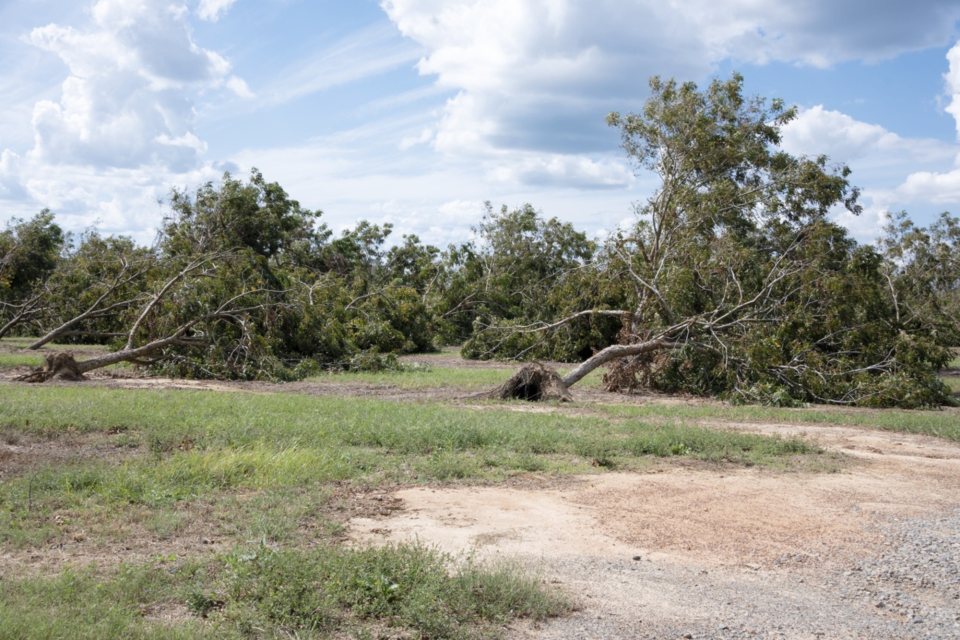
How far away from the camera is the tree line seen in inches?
583

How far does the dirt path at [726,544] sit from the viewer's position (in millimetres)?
4332

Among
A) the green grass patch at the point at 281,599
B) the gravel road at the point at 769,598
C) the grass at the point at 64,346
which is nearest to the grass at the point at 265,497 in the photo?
the green grass patch at the point at 281,599

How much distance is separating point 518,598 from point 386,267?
102 feet

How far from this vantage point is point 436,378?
1697 cm

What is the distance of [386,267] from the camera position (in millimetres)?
35031

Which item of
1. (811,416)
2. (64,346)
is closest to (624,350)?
(811,416)

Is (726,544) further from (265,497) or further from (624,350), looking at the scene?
(624,350)

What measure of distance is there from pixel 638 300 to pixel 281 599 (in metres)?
15.2

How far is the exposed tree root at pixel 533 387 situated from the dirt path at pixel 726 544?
5.41m

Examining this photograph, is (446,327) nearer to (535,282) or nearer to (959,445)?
(535,282)

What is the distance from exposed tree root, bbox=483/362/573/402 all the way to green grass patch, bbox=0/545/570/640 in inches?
345

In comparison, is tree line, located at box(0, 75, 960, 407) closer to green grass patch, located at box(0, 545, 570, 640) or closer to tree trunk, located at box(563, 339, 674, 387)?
tree trunk, located at box(563, 339, 674, 387)

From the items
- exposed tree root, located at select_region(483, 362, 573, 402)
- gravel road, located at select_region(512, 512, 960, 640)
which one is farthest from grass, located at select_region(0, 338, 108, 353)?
gravel road, located at select_region(512, 512, 960, 640)

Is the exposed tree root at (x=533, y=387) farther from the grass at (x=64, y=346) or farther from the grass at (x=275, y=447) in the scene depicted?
the grass at (x=64, y=346)
